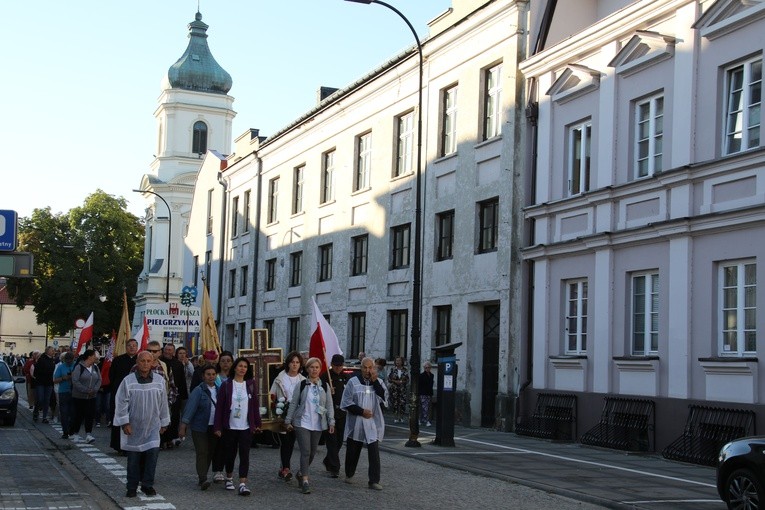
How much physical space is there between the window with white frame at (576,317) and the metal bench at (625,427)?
Answer: 1861 mm

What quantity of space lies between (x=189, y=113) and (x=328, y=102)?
43.4 meters

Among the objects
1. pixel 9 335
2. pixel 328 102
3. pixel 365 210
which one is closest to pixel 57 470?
pixel 365 210

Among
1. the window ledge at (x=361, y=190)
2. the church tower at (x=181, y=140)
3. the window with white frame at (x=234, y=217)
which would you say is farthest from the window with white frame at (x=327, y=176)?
the church tower at (x=181, y=140)

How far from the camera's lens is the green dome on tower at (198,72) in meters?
80.0

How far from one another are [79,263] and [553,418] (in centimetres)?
6034

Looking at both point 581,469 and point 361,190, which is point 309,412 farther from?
point 361,190

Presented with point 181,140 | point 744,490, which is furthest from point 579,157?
point 181,140

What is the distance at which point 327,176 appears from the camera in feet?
128

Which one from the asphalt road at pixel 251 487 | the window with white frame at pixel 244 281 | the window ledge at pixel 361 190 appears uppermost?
the window ledge at pixel 361 190

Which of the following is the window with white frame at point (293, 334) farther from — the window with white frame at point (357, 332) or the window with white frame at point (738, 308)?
the window with white frame at point (738, 308)

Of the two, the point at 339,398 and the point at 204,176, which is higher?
the point at 204,176

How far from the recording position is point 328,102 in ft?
126

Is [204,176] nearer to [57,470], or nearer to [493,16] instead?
[493,16]

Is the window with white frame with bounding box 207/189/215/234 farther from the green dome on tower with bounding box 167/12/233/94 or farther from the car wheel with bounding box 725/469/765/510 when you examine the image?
the car wheel with bounding box 725/469/765/510
